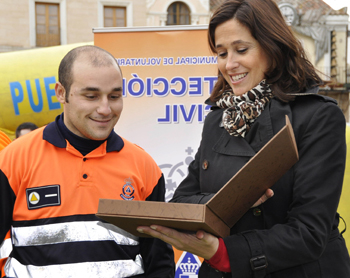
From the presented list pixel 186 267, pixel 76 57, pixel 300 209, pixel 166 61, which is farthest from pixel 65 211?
pixel 166 61

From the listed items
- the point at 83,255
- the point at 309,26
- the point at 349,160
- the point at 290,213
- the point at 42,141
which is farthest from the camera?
the point at 309,26

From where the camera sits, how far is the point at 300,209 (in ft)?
4.51

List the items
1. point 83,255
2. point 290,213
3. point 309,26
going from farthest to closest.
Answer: point 309,26
point 83,255
point 290,213

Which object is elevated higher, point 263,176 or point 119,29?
point 119,29

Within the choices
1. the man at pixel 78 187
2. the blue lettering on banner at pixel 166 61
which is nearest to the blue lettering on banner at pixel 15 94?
the blue lettering on banner at pixel 166 61

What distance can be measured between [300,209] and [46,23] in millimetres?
17347

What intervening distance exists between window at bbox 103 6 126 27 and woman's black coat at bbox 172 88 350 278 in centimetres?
1663

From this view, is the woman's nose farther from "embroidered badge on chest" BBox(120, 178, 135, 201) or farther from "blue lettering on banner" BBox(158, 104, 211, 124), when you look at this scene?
"blue lettering on banner" BBox(158, 104, 211, 124)

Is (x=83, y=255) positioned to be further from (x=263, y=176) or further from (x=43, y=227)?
(x=263, y=176)

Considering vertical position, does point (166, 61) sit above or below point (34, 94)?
above

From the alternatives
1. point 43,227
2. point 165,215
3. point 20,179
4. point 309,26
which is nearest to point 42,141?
point 20,179

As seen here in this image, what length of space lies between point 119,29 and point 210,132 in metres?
2.23

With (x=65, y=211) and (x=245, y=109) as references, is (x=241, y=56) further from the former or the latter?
(x=65, y=211)

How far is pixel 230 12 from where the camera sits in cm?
162
